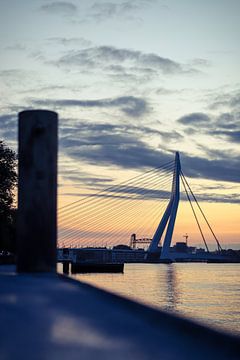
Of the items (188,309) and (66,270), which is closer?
(188,309)

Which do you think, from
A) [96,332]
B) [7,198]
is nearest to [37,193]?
[96,332]

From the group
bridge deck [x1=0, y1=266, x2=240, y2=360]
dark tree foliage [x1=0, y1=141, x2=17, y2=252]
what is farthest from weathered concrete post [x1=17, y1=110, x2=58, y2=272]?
dark tree foliage [x1=0, y1=141, x2=17, y2=252]

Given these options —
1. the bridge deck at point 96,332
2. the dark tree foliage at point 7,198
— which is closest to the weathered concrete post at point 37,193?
the bridge deck at point 96,332

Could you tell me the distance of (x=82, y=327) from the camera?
A: 2.85 meters

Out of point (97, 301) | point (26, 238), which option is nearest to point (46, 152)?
point (26, 238)

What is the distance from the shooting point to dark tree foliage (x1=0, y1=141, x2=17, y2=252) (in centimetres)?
2961

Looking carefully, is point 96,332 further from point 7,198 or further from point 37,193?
point 7,198

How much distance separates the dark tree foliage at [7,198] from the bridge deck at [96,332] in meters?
25.4

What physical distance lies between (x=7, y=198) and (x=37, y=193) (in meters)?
27.4

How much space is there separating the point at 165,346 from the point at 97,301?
131cm

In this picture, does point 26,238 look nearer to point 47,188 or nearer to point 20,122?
point 47,188

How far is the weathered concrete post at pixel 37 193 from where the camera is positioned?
4754 millimetres

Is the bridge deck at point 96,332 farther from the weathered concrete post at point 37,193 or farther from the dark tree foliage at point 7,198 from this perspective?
the dark tree foliage at point 7,198

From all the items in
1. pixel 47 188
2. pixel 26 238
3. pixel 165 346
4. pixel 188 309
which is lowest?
pixel 188 309
